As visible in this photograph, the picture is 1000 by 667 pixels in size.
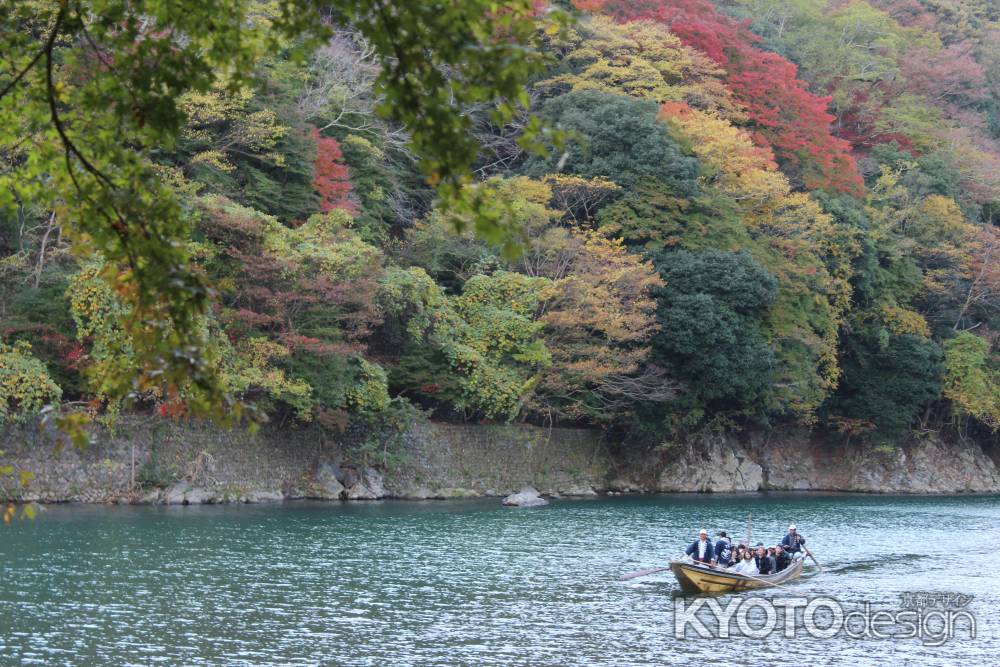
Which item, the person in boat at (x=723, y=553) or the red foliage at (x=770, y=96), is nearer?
the person in boat at (x=723, y=553)

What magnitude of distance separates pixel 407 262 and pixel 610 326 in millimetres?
7543

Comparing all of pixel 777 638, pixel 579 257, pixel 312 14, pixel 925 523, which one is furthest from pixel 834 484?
pixel 312 14

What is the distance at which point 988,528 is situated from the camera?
3462 cm

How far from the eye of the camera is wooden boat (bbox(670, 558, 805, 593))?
2115cm

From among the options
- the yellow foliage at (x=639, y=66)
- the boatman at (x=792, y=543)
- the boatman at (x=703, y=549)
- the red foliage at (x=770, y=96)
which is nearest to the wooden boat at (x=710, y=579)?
the boatman at (x=703, y=549)

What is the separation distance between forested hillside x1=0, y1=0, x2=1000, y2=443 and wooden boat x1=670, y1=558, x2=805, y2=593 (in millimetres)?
9799

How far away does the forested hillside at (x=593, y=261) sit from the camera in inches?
1276

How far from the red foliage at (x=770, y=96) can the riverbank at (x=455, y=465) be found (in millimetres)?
12565

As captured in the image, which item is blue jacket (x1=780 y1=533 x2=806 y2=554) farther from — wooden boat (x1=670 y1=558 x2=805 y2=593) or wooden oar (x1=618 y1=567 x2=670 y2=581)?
wooden oar (x1=618 y1=567 x2=670 y2=581)

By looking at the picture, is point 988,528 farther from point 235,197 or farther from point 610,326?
point 235,197

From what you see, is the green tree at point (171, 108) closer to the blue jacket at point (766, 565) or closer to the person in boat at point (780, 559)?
the blue jacket at point (766, 565)

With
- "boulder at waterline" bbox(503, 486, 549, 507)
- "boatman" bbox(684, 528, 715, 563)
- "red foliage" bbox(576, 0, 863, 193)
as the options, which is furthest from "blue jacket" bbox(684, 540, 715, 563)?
"red foliage" bbox(576, 0, 863, 193)

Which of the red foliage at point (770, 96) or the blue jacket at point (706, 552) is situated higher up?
the red foliage at point (770, 96)

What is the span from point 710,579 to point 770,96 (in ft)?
121
